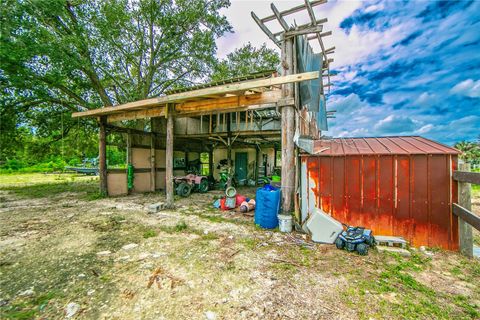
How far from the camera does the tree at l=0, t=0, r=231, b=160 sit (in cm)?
605

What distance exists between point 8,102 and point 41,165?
2049 centimetres

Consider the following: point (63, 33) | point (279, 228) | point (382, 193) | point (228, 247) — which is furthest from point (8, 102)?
point (382, 193)

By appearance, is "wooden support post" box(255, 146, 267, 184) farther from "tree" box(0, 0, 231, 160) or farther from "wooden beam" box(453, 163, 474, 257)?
"wooden beam" box(453, 163, 474, 257)

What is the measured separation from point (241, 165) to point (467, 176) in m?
11.0

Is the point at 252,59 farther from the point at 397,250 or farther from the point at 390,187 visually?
the point at 397,250

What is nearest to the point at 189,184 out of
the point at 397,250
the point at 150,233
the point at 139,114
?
the point at 139,114

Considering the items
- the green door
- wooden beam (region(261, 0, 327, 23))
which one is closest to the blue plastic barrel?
wooden beam (region(261, 0, 327, 23))

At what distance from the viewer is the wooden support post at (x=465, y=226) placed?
322 cm

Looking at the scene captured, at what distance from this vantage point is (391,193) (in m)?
3.67

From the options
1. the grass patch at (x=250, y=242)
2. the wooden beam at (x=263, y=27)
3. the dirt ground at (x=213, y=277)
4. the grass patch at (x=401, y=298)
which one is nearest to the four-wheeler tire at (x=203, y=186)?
the dirt ground at (x=213, y=277)

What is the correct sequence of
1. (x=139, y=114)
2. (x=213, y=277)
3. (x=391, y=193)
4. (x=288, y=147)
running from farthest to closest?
(x=139, y=114) < (x=288, y=147) < (x=391, y=193) < (x=213, y=277)

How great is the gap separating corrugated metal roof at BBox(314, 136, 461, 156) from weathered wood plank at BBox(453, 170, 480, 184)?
405 millimetres

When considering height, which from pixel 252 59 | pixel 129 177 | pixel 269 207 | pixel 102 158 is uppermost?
pixel 252 59

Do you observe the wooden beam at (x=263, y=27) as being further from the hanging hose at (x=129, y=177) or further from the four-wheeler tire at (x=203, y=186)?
the hanging hose at (x=129, y=177)
